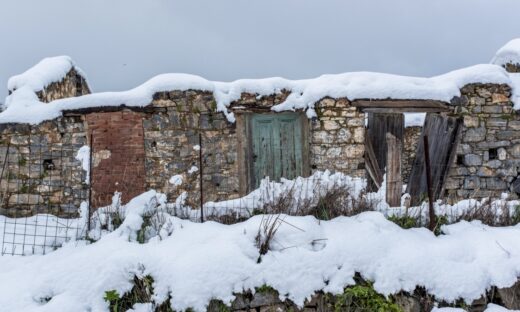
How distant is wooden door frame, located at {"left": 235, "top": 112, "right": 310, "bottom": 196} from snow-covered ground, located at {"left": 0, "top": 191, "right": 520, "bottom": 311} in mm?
3267

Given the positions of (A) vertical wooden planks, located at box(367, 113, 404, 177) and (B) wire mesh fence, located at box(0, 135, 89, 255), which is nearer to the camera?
(B) wire mesh fence, located at box(0, 135, 89, 255)

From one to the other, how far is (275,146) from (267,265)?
4150 mm

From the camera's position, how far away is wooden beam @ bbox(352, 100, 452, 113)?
24.8 feet

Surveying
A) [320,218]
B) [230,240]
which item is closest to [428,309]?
[320,218]

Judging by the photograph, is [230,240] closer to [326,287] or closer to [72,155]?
[326,287]

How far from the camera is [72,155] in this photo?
25.3 ft

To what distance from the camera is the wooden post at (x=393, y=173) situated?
5125mm

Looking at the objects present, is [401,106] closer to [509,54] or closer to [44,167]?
[509,54]

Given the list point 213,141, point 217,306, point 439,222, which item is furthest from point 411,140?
point 217,306

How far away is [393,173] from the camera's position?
5176 mm

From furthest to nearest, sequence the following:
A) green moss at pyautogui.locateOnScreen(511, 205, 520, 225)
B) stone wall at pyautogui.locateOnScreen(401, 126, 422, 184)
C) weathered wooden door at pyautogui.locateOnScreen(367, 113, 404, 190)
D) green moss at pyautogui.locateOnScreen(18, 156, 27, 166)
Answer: stone wall at pyautogui.locateOnScreen(401, 126, 422, 184), weathered wooden door at pyautogui.locateOnScreen(367, 113, 404, 190), green moss at pyautogui.locateOnScreen(18, 156, 27, 166), green moss at pyautogui.locateOnScreen(511, 205, 520, 225)

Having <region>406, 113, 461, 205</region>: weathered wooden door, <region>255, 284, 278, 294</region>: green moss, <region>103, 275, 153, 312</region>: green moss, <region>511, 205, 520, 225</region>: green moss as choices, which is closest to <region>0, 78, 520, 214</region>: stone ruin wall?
<region>406, 113, 461, 205</region>: weathered wooden door

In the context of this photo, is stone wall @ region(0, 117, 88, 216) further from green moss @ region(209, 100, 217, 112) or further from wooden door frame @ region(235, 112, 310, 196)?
wooden door frame @ region(235, 112, 310, 196)

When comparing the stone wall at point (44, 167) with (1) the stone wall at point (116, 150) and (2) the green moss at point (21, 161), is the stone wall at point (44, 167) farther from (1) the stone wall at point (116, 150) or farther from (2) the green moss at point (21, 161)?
(1) the stone wall at point (116, 150)
